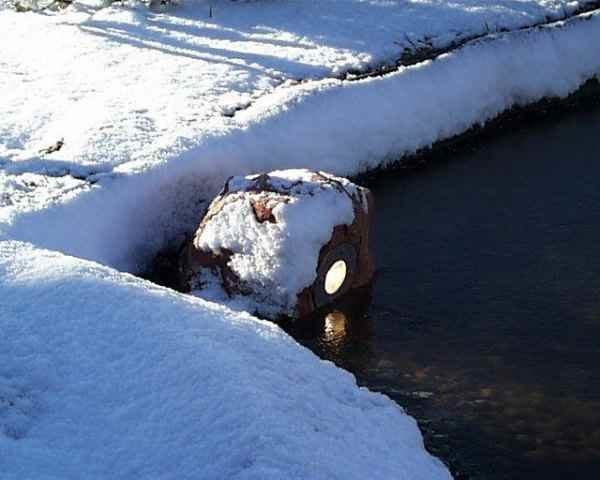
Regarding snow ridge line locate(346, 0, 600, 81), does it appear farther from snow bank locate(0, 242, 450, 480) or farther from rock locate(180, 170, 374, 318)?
snow bank locate(0, 242, 450, 480)

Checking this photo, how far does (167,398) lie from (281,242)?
285cm

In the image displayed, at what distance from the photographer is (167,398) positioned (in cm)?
459

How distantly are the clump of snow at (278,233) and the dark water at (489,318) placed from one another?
1.34ft

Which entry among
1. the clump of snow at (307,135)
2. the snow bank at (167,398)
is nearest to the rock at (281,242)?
the clump of snow at (307,135)

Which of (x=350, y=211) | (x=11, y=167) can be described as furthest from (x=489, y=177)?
(x=11, y=167)

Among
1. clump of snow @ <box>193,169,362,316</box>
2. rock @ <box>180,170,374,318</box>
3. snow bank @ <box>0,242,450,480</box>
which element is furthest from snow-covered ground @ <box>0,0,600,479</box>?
clump of snow @ <box>193,169,362,316</box>

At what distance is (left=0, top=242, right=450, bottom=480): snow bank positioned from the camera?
422 cm

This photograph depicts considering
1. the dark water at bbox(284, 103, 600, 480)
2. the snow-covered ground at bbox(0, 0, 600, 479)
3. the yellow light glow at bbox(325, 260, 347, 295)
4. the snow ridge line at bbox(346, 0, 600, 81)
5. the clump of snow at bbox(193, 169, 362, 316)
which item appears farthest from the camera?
the snow ridge line at bbox(346, 0, 600, 81)

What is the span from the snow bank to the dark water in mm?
908

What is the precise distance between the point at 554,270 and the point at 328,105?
143 inches

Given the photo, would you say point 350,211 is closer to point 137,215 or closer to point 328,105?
point 137,215

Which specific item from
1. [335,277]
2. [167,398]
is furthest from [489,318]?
[167,398]

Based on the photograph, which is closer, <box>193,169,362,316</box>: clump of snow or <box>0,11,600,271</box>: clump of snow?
<box>193,169,362,316</box>: clump of snow

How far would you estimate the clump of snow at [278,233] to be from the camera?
7.30m
